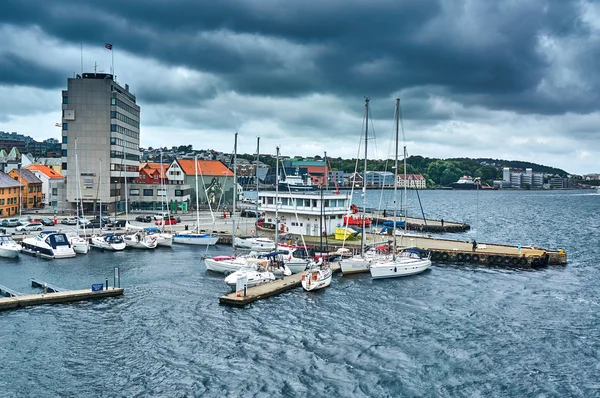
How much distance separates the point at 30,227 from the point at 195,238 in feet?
82.0

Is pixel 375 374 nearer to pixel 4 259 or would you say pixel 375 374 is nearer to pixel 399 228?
pixel 4 259

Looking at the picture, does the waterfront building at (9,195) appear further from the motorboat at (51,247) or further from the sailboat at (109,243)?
the motorboat at (51,247)

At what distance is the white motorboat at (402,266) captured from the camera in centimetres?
5423

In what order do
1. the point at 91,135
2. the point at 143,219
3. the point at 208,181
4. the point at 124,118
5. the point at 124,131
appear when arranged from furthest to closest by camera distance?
the point at 208,181, the point at 124,131, the point at 124,118, the point at 91,135, the point at 143,219

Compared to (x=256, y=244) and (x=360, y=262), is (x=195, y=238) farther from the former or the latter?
(x=360, y=262)

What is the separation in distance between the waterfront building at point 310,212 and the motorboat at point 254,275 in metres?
23.4

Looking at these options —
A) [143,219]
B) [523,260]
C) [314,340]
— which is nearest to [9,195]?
[143,219]

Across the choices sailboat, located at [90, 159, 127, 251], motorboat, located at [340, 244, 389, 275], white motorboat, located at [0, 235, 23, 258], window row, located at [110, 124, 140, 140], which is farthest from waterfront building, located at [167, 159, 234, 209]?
motorboat, located at [340, 244, 389, 275]

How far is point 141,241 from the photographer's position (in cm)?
7075

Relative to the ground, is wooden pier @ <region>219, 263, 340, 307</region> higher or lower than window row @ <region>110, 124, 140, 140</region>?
lower

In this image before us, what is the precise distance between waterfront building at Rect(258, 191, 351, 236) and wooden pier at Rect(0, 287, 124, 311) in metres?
34.2

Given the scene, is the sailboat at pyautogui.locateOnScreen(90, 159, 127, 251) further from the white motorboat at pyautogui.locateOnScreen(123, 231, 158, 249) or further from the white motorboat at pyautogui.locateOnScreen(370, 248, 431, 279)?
the white motorboat at pyautogui.locateOnScreen(370, 248, 431, 279)

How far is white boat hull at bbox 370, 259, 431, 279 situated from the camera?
54.1m

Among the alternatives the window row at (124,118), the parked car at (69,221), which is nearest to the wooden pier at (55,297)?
the parked car at (69,221)
